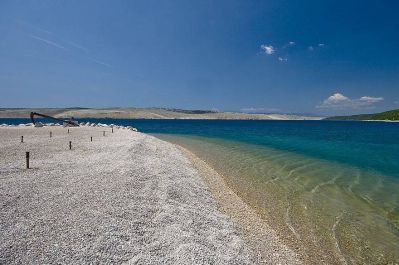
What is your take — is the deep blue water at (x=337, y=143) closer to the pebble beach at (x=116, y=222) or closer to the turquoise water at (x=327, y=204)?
the turquoise water at (x=327, y=204)

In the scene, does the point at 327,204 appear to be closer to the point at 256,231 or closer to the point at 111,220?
the point at 256,231

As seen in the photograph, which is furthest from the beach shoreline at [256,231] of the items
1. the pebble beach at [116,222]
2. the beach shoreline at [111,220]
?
the beach shoreline at [111,220]

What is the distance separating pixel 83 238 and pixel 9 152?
22.5m

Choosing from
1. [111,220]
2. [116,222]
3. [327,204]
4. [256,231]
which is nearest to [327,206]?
[327,204]

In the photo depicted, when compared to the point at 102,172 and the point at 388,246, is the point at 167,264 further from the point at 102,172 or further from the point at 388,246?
the point at 102,172

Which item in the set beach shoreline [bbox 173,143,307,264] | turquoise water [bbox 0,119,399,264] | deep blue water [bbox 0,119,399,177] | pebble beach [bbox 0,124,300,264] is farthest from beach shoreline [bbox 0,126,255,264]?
deep blue water [bbox 0,119,399,177]

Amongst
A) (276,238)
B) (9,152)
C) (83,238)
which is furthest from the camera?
(9,152)

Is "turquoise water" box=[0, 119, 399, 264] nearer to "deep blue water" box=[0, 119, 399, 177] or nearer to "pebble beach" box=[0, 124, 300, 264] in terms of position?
"pebble beach" box=[0, 124, 300, 264]

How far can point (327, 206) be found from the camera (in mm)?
16109

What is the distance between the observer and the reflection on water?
11.2 m

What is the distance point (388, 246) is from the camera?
1153 centimetres

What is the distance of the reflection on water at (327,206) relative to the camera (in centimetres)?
1125

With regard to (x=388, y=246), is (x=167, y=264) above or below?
above

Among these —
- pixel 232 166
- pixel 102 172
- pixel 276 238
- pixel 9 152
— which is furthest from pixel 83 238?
pixel 9 152
